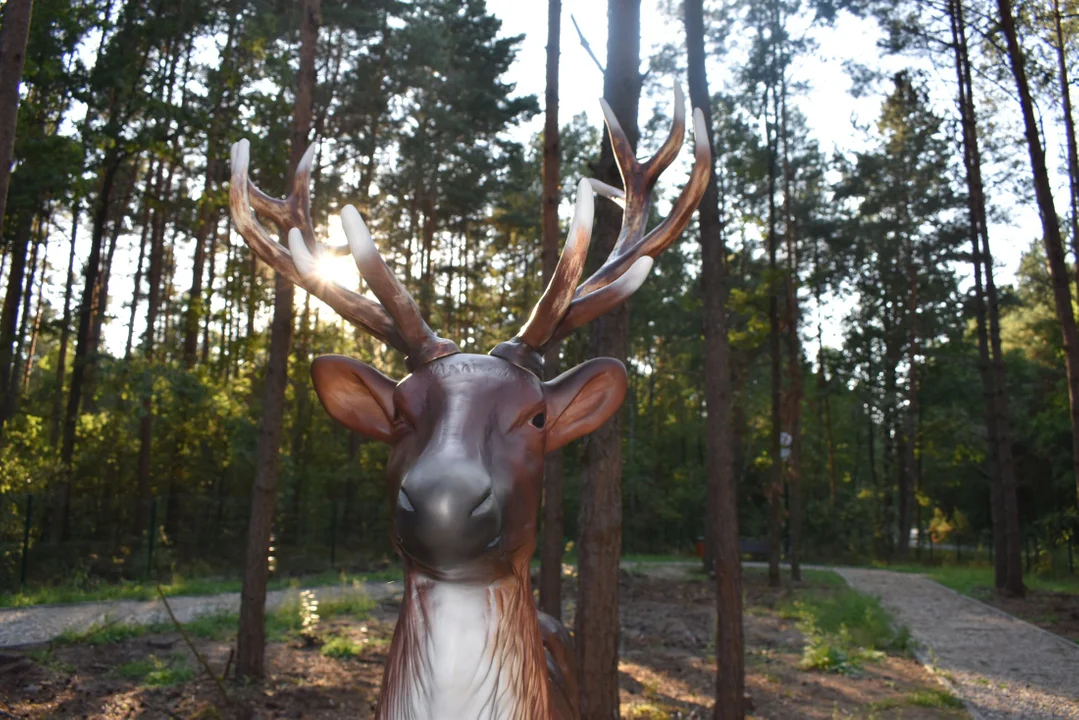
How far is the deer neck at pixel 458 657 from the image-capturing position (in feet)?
6.61

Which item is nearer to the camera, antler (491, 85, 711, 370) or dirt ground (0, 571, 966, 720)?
antler (491, 85, 711, 370)

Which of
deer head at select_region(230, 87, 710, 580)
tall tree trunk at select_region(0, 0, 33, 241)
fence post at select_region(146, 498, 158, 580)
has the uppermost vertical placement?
tall tree trunk at select_region(0, 0, 33, 241)

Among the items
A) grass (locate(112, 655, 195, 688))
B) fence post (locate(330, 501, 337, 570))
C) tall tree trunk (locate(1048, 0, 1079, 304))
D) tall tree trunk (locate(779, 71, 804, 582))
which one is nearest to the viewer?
grass (locate(112, 655, 195, 688))

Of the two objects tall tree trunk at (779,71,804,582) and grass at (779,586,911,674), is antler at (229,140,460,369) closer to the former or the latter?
grass at (779,586,911,674)

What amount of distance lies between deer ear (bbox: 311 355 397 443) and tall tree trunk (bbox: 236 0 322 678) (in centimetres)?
516

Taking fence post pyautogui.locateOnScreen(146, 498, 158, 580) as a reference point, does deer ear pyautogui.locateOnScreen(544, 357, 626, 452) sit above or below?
above

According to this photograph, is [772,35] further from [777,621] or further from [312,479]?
[312,479]

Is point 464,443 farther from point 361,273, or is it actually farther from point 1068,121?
point 1068,121

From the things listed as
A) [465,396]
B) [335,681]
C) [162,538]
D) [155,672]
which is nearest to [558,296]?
[465,396]

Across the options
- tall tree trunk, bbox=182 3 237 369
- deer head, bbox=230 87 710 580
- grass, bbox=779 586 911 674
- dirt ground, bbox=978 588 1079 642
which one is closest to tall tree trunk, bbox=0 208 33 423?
tall tree trunk, bbox=182 3 237 369

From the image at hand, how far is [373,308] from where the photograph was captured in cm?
261

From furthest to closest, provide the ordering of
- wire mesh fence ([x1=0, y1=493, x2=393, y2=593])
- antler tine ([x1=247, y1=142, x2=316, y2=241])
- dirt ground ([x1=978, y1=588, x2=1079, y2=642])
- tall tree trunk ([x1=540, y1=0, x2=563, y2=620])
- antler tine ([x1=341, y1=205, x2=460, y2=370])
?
wire mesh fence ([x1=0, y1=493, x2=393, y2=593]) < dirt ground ([x1=978, y1=588, x2=1079, y2=642]) < tall tree trunk ([x1=540, y1=0, x2=563, y2=620]) < antler tine ([x1=247, y1=142, x2=316, y2=241]) < antler tine ([x1=341, y1=205, x2=460, y2=370])

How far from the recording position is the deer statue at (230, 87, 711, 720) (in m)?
2.01

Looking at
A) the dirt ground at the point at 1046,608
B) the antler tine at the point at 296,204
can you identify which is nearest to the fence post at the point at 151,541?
the antler tine at the point at 296,204
